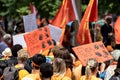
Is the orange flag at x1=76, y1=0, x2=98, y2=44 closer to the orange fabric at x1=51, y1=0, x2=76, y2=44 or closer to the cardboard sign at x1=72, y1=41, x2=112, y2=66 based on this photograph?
the orange fabric at x1=51, y1=0, x2=76, y2=44

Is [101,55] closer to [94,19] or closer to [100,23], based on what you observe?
[94,19]

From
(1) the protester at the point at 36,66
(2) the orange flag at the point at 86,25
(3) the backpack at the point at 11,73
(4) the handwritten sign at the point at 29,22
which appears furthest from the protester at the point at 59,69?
(4) the handwritten sign at the point at 29,22

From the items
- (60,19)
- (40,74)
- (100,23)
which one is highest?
(40,74)

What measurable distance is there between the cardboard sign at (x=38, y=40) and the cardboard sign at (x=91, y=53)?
137cm

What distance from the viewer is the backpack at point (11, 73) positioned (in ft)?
27.8

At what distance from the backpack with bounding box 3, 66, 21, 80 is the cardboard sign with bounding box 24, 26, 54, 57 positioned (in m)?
2.07

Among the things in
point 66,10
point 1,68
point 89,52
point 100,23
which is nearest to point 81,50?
point 89,52

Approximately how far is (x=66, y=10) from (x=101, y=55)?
3.08 meters

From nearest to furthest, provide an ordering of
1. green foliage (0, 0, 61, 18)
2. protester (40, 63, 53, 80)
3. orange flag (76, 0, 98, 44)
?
protester (40, 63, 53, 80), orange flag (76, 0, 98, 44), green foliage (0, 0, 61, 18)

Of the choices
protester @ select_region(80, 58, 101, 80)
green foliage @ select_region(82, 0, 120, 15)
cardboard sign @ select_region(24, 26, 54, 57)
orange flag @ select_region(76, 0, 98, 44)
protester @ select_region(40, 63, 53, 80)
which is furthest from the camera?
green foliage @ select_region(82, 0, 120, 15)

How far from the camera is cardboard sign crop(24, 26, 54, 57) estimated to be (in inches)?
434

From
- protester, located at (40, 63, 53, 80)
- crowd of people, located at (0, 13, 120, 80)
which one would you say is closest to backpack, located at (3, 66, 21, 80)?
crowd of people, located at (0, 13, 120, 80)

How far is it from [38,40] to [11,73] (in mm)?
2882

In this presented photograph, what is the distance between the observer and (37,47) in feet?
36.6
